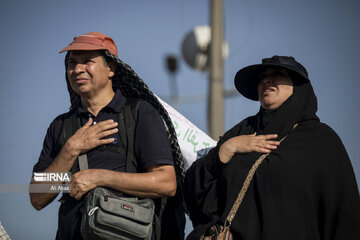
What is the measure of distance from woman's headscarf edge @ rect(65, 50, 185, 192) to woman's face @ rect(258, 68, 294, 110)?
641 mm

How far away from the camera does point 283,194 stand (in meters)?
4.17

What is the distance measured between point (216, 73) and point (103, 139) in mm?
4669

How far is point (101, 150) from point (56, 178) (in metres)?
0.33

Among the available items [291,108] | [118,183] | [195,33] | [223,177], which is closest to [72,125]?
[118,183]

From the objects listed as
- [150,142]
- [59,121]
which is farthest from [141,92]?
[59,121]

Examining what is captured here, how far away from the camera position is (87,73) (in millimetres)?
4586

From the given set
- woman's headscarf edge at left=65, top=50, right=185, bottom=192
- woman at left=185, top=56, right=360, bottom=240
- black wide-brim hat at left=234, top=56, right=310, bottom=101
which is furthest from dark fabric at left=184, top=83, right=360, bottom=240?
woman's headscarf edge at left=65, top=50, right=185, bottom=192

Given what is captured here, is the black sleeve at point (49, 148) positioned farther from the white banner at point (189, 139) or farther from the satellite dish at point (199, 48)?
the satellite dish at point (199, 48)

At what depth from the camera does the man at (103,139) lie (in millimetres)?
4266

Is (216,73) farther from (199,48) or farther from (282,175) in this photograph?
(282,175)

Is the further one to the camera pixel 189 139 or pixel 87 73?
pixel 189 139

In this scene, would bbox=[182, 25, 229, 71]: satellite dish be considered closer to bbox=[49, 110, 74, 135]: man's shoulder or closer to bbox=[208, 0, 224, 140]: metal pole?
bbox=[208, 0, 224, 140]: metal pole

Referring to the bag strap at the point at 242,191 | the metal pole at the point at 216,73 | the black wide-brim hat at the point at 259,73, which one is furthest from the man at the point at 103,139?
the metal pole at the point at 216,73

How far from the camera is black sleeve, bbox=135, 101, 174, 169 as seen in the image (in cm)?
434
